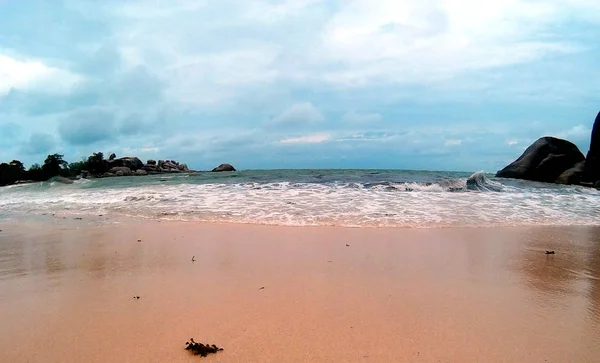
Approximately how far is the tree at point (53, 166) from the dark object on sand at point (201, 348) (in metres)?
39.4

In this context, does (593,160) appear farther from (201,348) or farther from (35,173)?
(35,173)

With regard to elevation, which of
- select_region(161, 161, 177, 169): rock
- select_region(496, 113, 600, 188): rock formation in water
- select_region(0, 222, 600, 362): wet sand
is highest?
select_region(161, 161, 177, 169): rock

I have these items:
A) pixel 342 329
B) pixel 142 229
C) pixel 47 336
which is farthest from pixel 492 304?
pixel 142 229

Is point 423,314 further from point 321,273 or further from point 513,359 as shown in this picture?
point 321,273

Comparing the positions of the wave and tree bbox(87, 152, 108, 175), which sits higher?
tree bbox(87, 152, 108, 175)

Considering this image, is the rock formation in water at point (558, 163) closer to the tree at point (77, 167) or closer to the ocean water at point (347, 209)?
the ocean water at point (347, 209)

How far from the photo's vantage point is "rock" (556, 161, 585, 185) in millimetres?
21569

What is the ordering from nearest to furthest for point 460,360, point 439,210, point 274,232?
point 460,360 → point 274,232 → point 439,210

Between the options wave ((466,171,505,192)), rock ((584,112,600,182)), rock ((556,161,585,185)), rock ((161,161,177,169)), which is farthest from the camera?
rock ((161,161,177,169))

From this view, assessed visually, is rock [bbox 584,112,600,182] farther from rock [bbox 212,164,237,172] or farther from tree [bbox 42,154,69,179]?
tree [bbox 42,154,69,179]

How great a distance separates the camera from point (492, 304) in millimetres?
3383

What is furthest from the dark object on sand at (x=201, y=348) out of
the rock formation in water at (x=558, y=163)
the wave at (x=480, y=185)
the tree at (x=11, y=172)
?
the tree at (x=11, y=172)

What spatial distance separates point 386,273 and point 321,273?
75 cm

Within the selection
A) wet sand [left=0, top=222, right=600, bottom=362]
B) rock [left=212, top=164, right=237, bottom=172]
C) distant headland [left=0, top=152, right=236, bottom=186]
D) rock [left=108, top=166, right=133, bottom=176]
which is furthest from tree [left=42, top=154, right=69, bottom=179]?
wet sand [left=0, top=222, right=600, bottom=362]
